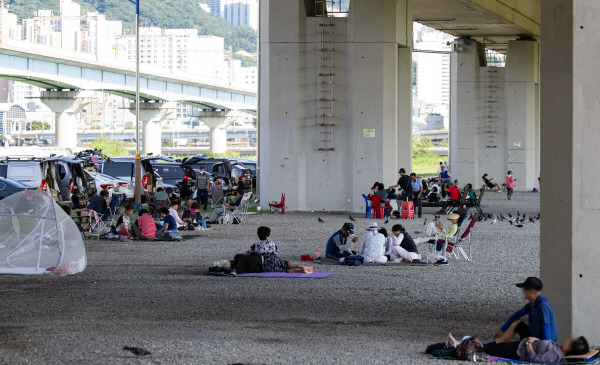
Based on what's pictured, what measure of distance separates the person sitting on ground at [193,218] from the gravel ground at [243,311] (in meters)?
6.13

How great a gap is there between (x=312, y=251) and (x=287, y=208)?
12.7m

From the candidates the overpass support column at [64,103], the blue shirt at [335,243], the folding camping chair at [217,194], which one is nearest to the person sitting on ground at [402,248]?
the blue shirt at [335,243]

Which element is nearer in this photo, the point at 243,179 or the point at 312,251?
the point at 312,251

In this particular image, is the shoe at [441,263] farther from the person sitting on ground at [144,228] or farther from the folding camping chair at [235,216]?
the folding camping chair at [235,216]

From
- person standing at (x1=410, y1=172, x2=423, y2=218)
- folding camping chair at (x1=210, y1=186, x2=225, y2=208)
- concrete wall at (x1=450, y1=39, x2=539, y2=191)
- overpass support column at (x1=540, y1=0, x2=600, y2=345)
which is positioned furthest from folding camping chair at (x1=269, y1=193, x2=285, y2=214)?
concrete wall at (x1=450, y1=39, x2=539, y2=191)

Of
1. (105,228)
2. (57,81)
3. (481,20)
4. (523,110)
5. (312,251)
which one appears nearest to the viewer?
(312,251)

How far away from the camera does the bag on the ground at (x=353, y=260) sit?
58.4 feet

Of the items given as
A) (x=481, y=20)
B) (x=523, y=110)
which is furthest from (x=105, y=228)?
(x=523, y=110)

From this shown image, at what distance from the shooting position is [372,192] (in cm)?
3188

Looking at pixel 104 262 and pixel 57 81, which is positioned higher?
pixel 57 81

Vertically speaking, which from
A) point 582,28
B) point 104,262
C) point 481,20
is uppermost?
point 481,20

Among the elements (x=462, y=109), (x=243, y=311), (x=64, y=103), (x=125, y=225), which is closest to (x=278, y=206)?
(x=125, y=225)

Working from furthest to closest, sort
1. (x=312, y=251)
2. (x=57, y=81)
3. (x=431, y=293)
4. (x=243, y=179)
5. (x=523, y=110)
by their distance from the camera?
(x=57, y=81) → (x=523, y=110) → (x=243, y=179) → (x=312, y=251) → (x=431, y=293)

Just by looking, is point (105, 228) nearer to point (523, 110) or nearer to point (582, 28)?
point (582, 28)
